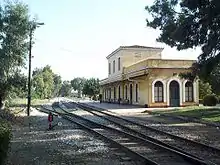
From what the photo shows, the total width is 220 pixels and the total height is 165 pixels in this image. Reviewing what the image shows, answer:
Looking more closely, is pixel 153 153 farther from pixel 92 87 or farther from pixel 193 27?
pixel 92 87

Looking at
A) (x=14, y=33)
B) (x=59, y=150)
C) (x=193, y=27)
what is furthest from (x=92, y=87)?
(x=59, y=150)

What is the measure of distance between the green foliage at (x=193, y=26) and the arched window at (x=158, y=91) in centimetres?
2261

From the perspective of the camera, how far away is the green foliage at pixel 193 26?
75.7 ft

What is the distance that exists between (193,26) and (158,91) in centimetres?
2622

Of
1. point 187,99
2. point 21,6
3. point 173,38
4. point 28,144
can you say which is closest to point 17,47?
point 21,6

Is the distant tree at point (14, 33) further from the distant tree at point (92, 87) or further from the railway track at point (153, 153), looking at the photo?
the distant tree at point (92, 87)

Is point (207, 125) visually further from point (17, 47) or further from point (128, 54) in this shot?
point (128, 54)

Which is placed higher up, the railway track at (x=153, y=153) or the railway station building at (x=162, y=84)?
the railway station building at (x=162, y=84)

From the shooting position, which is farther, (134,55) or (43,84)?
(43,84)

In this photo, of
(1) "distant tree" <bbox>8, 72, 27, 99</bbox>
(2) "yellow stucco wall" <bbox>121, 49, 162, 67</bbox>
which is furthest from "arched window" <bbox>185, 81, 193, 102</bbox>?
(1) "distant tree" <bbox>8, 72, 27, 99</bbox>

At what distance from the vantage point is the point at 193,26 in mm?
24781

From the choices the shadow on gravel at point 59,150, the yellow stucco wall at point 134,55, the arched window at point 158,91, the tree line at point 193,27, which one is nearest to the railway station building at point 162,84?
the arched window at point 158,91

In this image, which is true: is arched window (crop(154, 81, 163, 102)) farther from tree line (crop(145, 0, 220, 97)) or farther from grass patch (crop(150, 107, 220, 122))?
tree line (crop(145, 0, 220, 97))

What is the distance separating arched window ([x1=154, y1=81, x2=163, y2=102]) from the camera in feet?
166
